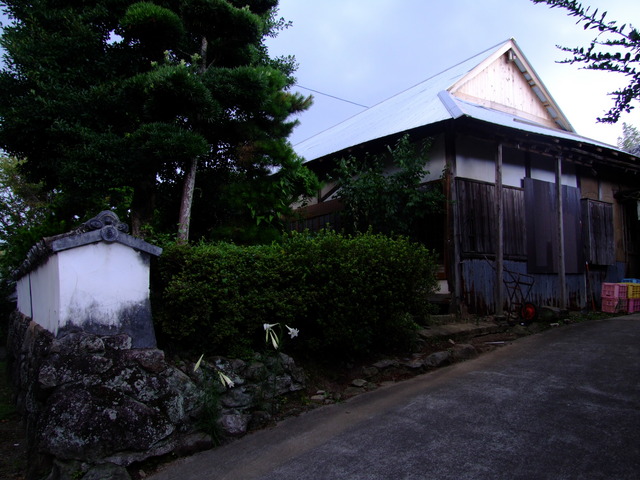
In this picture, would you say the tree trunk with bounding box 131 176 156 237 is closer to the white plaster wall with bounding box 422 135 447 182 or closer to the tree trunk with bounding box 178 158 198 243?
the tree trunk with bounding box 178 158 198 243

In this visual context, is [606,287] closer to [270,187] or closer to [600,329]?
[600,329]

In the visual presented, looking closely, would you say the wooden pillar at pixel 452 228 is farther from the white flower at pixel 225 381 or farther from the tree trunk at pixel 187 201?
the white flower at pixel 225 381

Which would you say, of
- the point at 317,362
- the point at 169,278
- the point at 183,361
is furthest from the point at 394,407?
the point at 169,278

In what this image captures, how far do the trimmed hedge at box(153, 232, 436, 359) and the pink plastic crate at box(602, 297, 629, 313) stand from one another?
712 centimetres

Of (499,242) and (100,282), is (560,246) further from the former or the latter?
(100,282)

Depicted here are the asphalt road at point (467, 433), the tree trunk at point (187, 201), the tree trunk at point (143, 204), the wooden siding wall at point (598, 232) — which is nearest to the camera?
the asphalt road at point (467, 433)

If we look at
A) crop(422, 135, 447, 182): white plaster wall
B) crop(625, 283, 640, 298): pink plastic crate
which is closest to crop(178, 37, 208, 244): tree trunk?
crop(422, 135, 447, 182): white plaster wall

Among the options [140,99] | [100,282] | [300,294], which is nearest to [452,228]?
[300,294]

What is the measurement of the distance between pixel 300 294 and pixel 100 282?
91.6 inches

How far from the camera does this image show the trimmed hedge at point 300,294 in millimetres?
4859

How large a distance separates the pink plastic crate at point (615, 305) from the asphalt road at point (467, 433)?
212 inches

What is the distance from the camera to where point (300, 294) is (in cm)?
550

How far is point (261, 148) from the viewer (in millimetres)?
7820

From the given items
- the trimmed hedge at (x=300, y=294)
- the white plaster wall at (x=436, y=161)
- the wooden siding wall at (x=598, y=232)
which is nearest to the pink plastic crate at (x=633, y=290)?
the wooden siding wall at (x=598, y=232)
